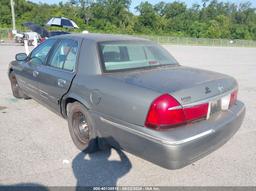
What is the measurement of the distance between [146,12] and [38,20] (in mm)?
25895

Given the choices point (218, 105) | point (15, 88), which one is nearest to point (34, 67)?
point (15, 88)

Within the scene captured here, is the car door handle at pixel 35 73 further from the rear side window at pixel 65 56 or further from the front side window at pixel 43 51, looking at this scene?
the rear side window at pixel 65 56

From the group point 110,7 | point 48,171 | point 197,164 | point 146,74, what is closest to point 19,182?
point 48,171

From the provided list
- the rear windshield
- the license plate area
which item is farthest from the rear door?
the license plate area

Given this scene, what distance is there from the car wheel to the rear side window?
0.57 m

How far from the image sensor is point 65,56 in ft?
11.9

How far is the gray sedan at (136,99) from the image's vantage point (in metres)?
2.39

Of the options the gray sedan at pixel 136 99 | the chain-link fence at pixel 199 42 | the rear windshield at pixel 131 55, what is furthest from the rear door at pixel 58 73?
the chain-link fence at pixel 199 42

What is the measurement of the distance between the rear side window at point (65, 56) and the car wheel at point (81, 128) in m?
0.57

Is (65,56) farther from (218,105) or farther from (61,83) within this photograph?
(218,105)

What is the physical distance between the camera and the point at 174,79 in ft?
9.11

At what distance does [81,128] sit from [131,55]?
4.12 ft

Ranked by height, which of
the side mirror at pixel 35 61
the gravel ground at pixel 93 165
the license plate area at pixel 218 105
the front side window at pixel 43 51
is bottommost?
the gravel ground at pixel 93 165

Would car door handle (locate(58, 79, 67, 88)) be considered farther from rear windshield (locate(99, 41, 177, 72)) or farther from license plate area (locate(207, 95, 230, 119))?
license plate area (locate(207, 95, 230, 119))
